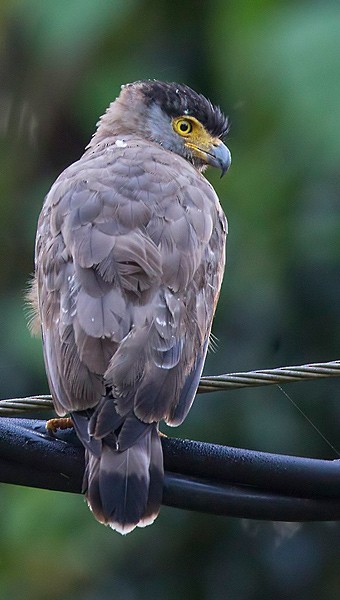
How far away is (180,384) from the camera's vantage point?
499 cm

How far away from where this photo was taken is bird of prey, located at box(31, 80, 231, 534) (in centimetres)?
463

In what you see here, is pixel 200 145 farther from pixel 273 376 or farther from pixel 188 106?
pixel 273 376

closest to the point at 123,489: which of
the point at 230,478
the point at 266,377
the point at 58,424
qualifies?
the point at 230,478

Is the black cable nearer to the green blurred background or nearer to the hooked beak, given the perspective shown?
the hooked beak

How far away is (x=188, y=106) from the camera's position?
7.52 metres

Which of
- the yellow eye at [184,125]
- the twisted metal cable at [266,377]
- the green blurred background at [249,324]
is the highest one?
the twisted metal cable at [266,377]

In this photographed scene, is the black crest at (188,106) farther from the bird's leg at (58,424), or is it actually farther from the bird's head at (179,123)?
the bird's leg at (58,424)

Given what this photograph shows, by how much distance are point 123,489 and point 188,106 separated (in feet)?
11.4

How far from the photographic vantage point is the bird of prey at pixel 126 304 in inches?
182

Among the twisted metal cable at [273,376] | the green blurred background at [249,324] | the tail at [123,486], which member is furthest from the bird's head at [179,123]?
the tail at [123,486]

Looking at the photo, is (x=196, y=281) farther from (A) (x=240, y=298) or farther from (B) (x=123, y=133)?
(A) (x=240, y=298)

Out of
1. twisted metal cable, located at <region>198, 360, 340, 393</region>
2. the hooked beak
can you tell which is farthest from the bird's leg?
the hooked beak

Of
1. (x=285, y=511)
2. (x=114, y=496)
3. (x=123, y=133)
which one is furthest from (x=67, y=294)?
(x=123, y=133)

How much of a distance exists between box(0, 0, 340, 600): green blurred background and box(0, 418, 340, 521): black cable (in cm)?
378
